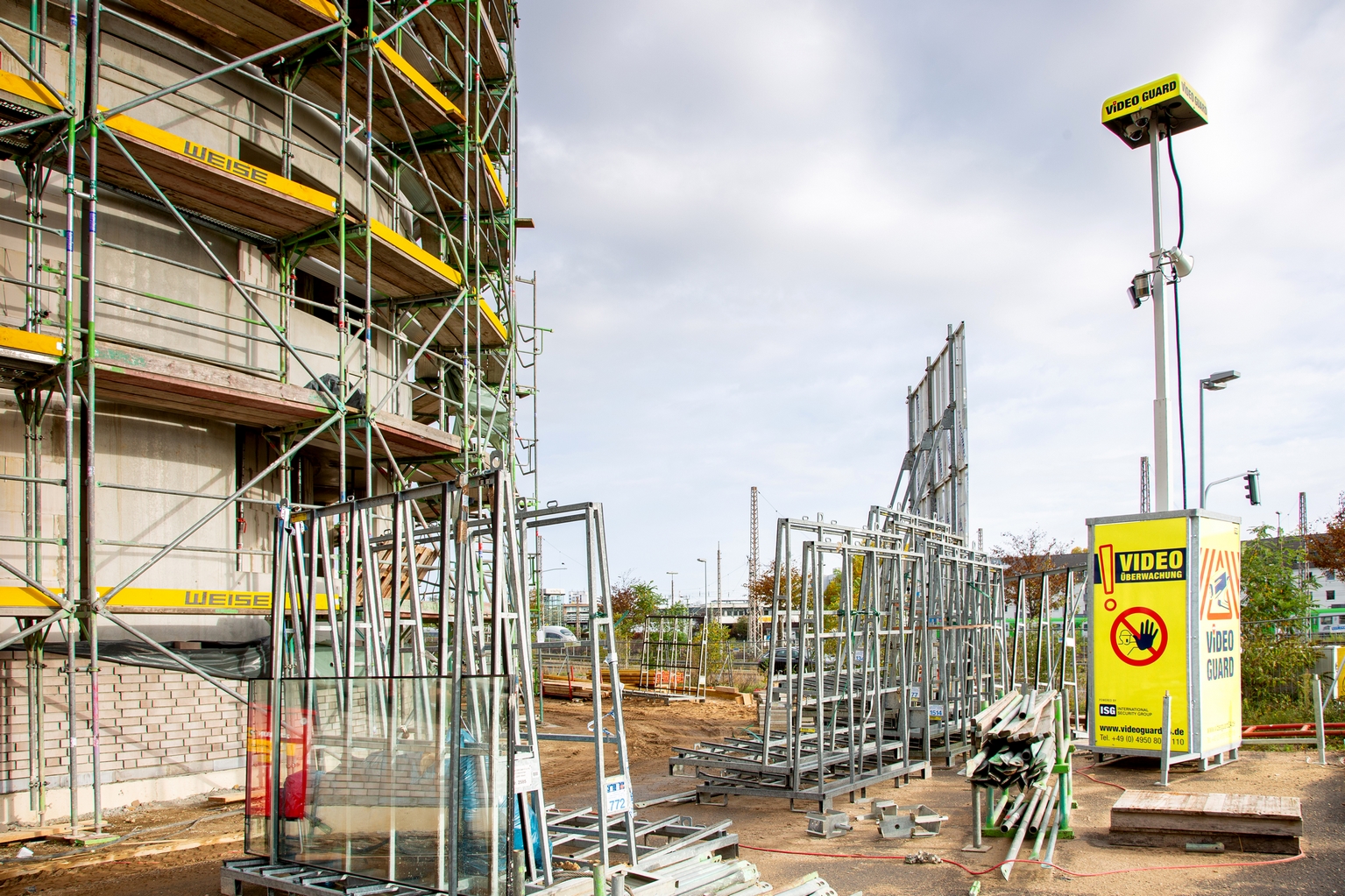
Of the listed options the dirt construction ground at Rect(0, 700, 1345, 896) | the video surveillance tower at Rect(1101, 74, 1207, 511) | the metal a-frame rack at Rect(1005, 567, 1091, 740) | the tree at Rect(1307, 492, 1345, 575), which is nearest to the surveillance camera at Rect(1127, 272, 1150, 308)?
the video surveillance tower at Rect(1101, 74, 1207, 511)

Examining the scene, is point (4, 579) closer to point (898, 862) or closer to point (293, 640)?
point (293, 640)

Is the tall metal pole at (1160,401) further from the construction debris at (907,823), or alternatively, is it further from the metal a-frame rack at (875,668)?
the construction debris at (907,823)

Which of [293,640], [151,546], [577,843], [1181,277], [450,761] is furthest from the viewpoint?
[1181,277]

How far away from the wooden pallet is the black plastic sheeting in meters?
8.59

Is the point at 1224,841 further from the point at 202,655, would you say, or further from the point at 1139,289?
the point at 202,655

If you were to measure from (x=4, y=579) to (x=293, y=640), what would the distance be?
4.63m

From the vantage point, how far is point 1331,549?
35.9 meters

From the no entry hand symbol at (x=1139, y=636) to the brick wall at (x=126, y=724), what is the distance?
1128cm

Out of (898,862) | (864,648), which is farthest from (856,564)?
(898,862)

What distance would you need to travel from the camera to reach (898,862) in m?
8.73

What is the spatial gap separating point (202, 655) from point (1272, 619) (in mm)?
18016

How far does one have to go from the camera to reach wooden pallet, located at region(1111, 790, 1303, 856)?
27.5 ft

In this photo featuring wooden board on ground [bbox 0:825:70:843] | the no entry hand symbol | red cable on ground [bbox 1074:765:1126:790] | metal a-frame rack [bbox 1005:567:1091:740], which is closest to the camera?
wooden board on ground [bbox 0:825:70:843]

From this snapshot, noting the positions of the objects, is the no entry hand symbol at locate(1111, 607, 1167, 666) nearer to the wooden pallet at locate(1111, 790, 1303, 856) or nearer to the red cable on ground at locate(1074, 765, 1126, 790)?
the red cable on ground at locate(1074, 765, 1126, 790)
